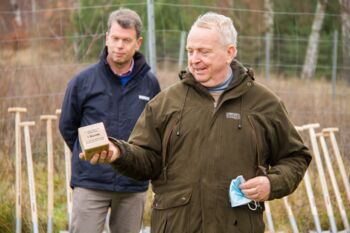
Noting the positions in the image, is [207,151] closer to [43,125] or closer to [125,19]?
[125,19]

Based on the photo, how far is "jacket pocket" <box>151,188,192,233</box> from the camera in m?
4.04

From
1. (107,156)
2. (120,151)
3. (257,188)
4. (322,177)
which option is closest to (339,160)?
(322,177)

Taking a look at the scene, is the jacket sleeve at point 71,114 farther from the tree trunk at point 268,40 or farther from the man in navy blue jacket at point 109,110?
the tree trunk at point 268,40

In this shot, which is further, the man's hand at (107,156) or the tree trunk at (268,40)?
the tree trunk at (268,40)

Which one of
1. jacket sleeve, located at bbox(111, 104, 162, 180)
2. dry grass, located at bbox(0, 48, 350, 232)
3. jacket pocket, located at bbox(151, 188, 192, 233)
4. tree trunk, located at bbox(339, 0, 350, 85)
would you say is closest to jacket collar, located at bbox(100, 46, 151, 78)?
jacket sleeve, located at bbox(111, 104, 162, 180)

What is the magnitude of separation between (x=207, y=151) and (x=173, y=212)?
334 millimetres

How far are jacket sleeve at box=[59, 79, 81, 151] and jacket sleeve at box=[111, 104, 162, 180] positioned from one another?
53.7 inches

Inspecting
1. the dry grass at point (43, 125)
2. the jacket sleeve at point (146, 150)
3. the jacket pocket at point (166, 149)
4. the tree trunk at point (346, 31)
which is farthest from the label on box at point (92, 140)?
the tree trunk at point (346, 31)

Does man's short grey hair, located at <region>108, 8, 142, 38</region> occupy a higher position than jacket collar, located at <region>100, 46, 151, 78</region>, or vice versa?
man's short grey hair, located at <region>108, 8, 142, 38</region>

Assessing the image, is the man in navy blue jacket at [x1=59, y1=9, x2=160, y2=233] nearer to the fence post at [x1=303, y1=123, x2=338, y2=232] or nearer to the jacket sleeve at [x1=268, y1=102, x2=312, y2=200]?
the jacket sleeve at [x1=268, y1=102, x2=312, y2=200]

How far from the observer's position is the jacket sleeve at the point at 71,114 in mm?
5520

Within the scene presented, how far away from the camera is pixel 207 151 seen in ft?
13.2

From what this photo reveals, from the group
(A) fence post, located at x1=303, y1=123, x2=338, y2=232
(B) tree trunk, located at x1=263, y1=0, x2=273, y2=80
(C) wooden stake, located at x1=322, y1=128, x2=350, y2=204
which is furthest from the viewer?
(B) tree trunk, located at x1=263, y1=0, x2=273, y2=80

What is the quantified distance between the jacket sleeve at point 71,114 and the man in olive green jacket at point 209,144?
4.56 feet
